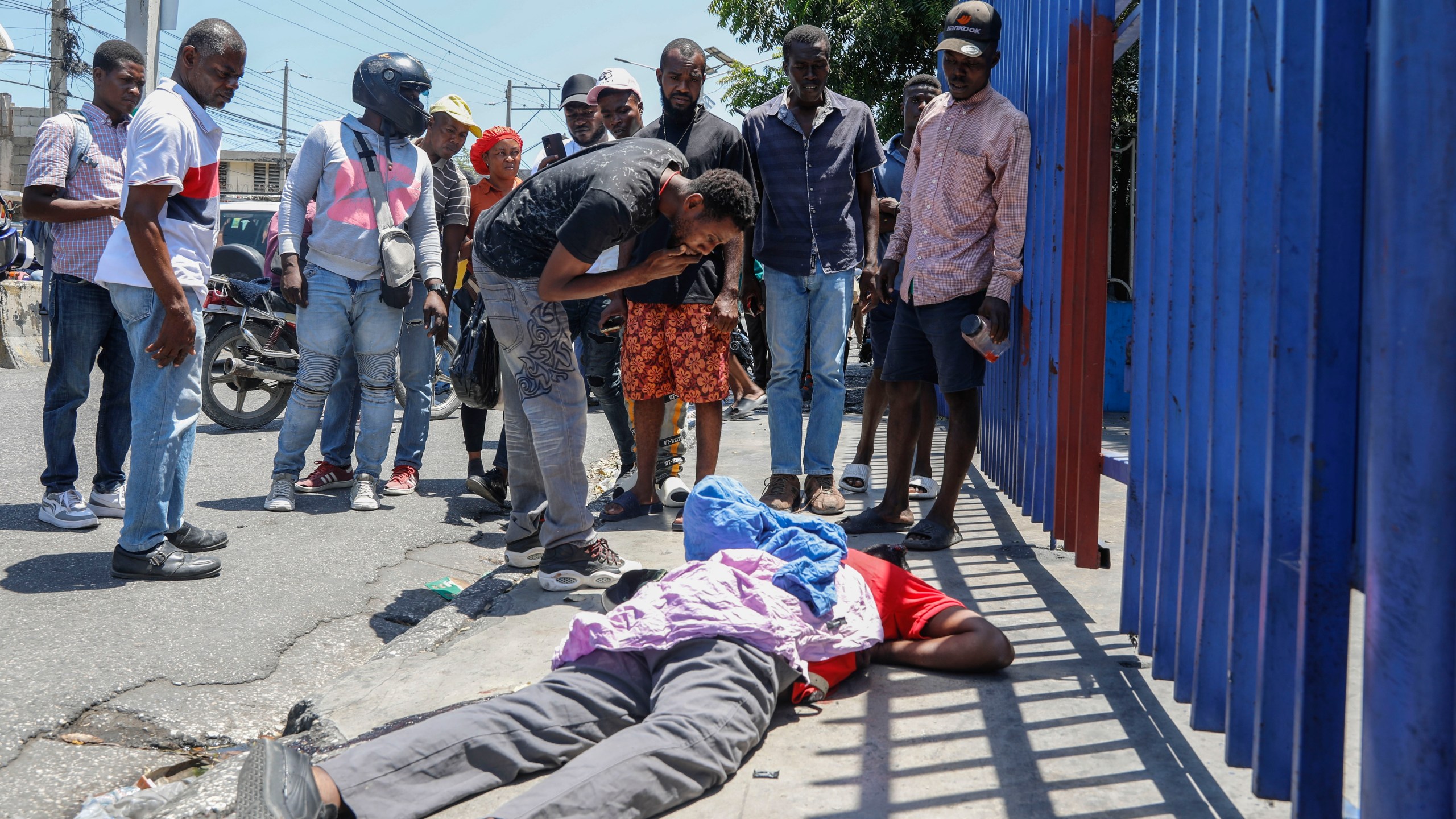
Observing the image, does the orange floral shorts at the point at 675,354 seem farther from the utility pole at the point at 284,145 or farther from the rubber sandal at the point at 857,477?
the utility pole at the point at 284,145

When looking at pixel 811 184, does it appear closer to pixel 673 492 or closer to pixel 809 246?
pixel 809 246

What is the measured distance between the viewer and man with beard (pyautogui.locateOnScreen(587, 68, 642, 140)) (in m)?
5.06

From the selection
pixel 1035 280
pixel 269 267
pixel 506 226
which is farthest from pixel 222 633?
pixel 269 267

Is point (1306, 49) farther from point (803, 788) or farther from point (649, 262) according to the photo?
point (649, 262)

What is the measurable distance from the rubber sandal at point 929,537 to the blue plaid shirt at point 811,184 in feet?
4.44

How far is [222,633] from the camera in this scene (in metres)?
3.42

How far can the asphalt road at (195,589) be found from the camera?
300cm

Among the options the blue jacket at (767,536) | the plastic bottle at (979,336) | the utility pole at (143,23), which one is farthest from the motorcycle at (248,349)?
the blue jacket at (767,536)

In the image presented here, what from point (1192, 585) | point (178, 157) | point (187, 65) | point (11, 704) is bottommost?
point (11, 704)

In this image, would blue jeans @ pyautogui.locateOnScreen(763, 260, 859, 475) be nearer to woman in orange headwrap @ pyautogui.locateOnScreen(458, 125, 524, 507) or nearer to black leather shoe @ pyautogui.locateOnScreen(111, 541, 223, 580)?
woman in orange headwrap @ pyautogui.locateOnScreen(458, 125, 524, 507)

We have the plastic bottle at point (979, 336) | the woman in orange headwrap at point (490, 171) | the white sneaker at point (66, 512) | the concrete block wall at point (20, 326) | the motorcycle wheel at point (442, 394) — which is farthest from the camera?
the concrete block wall at point (20, 326)

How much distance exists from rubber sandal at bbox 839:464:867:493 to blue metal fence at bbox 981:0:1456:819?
2558 millimetres

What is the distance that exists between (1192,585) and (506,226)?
2.37 metres

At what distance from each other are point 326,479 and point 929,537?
3.18 m
